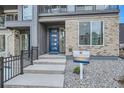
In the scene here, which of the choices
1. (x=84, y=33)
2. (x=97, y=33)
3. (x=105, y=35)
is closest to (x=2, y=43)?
(x=84, y=33)


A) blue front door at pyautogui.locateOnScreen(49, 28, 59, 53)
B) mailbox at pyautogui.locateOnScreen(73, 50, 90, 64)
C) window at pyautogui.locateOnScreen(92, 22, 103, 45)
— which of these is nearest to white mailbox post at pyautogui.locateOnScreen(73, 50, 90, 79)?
mailbox at pyautogui.locateOnScreen(73, 50, 90, 64)

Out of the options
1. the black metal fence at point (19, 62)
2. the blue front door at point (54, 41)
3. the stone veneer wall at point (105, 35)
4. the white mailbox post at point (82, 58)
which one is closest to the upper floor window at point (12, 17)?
the blue front door at point (54, 41)

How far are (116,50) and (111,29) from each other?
155 centimetres

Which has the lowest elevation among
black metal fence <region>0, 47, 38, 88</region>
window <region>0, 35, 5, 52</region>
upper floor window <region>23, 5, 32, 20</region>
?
black metal fence <region>0, 47, 38, 88</region>

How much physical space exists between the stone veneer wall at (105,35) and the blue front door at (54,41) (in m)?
1.95

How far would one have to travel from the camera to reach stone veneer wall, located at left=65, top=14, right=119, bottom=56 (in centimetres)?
1151

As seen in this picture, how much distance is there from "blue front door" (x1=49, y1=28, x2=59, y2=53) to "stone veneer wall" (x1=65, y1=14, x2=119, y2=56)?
6.39 feet

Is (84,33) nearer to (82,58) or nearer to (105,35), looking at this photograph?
(105,35)

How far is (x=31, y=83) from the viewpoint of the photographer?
18.4 feet

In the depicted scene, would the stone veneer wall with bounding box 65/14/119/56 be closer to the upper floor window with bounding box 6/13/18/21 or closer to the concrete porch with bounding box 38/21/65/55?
the concrete porch with bounding box 38/21/65/55

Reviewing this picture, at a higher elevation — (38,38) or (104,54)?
(38,38)

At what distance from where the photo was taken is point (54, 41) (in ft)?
45.2
